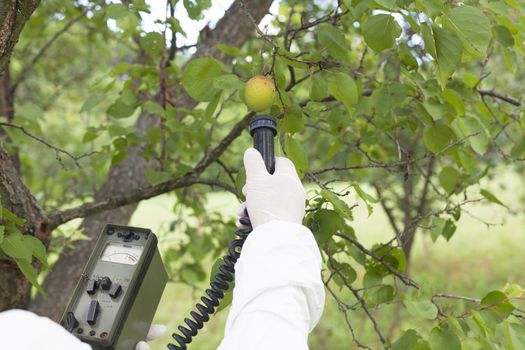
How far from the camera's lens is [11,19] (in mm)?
1278

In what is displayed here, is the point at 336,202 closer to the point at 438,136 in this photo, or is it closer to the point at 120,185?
the point at 438,136

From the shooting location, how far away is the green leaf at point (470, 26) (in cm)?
108

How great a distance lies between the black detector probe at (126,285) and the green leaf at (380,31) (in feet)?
A: 1.04

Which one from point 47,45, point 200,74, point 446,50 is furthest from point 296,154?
point 47,45

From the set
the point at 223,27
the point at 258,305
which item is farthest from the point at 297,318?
the point at 223,27

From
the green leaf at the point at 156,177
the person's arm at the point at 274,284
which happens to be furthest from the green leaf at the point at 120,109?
the person's arm at the point at 274,284

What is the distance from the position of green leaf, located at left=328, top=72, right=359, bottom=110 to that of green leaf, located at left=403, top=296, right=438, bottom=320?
55 cm

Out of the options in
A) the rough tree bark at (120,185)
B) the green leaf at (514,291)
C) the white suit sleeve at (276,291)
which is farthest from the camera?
the rough tree bark at (120,185)

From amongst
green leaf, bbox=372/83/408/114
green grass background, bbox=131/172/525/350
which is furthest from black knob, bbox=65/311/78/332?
green grass background, bbox=131/172/525/350

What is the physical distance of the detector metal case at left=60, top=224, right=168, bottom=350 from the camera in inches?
47.5

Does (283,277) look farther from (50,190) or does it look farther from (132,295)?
(50,190)

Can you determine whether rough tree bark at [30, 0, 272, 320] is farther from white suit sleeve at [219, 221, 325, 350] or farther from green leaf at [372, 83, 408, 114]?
white suit sleeve at [219, 221, 325, 350]

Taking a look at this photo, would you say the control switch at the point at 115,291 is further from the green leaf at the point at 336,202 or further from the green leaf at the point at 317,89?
the green leaf at the point at 317,89

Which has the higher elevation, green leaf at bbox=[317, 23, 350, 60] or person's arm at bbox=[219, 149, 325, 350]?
green leaf at bbox=[317, 23, 350, 60]
